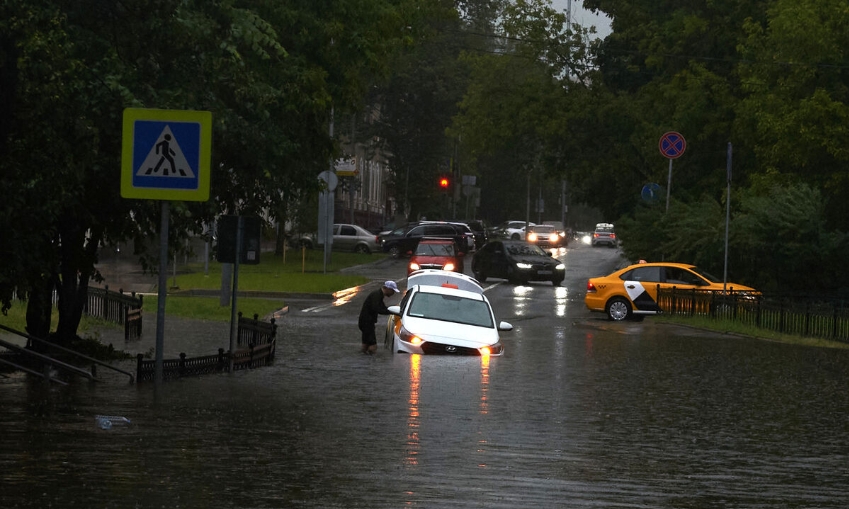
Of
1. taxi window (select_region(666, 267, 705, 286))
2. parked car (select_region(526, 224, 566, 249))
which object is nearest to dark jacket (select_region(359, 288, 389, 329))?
taxi window (select_region(666, 267, 705, 286))

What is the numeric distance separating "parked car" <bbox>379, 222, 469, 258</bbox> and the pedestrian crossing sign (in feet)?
174

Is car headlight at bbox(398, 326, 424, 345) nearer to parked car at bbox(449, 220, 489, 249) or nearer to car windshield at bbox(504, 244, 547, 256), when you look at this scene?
car windshield at bbox(504, 244, 547, 256)

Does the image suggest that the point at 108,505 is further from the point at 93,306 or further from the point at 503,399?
the point at 93,306

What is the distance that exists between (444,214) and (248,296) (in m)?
69.9

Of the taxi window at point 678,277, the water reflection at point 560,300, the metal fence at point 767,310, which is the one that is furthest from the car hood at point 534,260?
the metal fence at point 767,310

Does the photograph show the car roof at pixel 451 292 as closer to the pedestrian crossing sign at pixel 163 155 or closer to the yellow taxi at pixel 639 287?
the yellow taxi at pixel 639 287

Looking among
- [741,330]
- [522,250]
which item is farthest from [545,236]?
[741,330]

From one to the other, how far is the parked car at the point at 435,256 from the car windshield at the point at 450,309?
22.6 m

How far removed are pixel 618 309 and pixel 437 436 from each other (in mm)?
23527

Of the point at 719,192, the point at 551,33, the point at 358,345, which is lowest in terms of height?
the point at 358,345

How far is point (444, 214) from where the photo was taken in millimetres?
109562

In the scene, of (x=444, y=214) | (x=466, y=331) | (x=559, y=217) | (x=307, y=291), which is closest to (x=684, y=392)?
(x=466, y=331)

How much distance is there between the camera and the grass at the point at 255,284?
102 ft

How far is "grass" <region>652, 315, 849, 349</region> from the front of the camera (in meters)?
29.2
